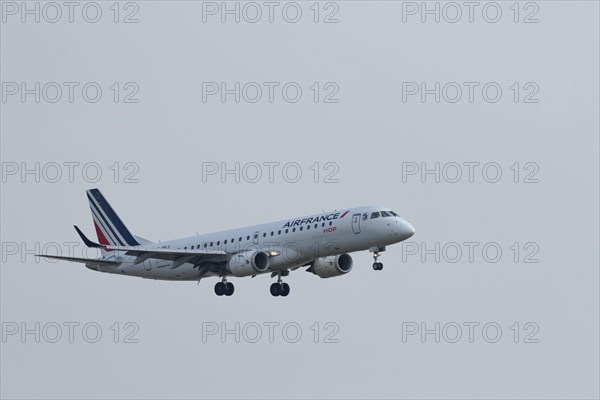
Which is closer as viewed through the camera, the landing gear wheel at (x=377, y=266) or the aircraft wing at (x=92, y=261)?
the landing gear wheel at (x=377, y=266)

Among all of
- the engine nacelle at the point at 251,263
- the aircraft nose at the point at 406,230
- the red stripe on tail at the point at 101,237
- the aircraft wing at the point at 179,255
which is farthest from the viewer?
the red stripe on tail at the point at 101,237

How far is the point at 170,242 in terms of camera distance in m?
87.7

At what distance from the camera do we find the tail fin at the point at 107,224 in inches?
3661

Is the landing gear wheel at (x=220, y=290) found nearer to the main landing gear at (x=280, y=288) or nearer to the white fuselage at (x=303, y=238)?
the white fuselage at (x=303, y=238)

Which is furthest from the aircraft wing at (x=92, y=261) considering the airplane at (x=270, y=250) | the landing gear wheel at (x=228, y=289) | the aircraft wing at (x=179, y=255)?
the landing gear wheel at (x=228, y=289)

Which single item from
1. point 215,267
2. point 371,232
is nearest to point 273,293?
point 215,267

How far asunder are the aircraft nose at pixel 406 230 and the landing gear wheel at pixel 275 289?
10386 mm

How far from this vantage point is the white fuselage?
74750 mm

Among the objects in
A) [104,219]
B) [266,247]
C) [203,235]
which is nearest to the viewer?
[266,247]

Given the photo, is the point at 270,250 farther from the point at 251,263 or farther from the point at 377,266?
the point at 377,266

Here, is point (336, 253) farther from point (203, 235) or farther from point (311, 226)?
point (203, 235)

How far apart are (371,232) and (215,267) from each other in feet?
37.6

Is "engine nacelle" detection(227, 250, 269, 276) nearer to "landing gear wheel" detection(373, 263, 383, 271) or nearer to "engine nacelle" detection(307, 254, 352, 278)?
"engine nacelle" detection(307, 254, 352, 278)

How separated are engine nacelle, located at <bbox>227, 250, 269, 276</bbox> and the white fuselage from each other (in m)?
0.39
